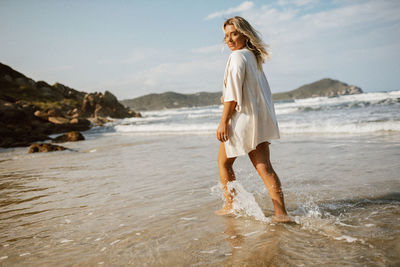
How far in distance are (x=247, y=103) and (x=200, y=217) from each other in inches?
55.6

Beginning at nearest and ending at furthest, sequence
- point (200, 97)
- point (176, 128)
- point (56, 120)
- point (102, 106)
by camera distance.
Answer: point (176, 128)
point (56, 120)
point (102, 106)
point (200, 97)

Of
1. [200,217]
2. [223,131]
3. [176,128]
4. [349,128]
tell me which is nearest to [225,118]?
[223,131]

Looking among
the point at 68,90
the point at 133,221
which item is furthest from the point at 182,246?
the point at 68,90

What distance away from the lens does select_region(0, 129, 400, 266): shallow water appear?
2248 millimetres

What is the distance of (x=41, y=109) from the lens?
26.0 m

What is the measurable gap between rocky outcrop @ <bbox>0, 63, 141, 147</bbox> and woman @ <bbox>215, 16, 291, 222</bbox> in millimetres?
12405

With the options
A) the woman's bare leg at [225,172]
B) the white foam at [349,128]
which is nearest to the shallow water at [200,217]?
the woman's bare leg at [225,172]

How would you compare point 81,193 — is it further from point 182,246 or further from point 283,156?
point 283,156

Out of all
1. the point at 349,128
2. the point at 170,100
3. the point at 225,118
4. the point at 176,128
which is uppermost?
the point at 170,100

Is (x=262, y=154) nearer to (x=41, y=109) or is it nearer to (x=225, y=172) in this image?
(x=225, y=172)

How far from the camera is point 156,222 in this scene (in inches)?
122

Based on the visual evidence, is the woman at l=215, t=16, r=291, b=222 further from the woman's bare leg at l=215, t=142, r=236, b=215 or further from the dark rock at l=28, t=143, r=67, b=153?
the dark rock at l=28, t=143, r=67, b=153

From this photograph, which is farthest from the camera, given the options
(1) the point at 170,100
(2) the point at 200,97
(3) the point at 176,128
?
(2) the point at 200,97

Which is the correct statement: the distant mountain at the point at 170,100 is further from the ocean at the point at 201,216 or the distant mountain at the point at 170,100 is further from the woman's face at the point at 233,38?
the woman's face at the point at 233,38
